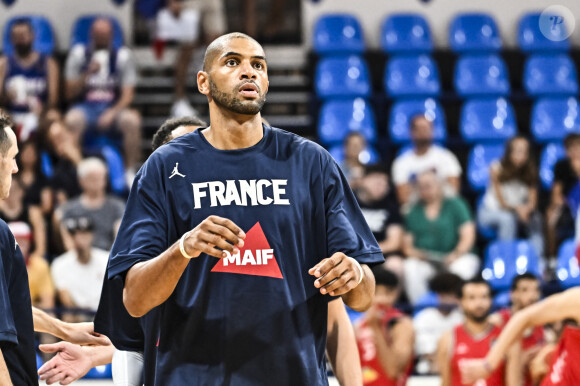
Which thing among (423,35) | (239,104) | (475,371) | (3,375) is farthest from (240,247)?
(423,35)

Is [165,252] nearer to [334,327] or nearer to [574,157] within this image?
[334,327]

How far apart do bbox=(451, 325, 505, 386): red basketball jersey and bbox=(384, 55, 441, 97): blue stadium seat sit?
14.9ft

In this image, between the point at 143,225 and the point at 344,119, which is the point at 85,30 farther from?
the point at 143,225

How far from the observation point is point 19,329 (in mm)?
3174

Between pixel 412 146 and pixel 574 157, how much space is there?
1.60 m

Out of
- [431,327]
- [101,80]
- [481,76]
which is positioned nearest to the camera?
[431,327]

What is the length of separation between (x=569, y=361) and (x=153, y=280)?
2.80 m

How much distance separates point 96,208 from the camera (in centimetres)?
792

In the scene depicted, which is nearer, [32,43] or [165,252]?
[165,252]

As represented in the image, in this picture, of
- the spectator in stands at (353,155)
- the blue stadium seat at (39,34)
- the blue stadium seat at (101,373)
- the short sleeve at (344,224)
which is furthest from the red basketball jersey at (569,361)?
the blue stadium seat at (39,34)

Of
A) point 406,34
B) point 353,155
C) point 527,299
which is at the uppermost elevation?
point 406,34

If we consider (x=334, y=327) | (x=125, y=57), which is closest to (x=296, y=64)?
(x=125, y=57)

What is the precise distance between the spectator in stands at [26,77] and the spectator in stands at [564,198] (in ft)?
16.8

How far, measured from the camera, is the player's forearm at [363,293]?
2.71 m
